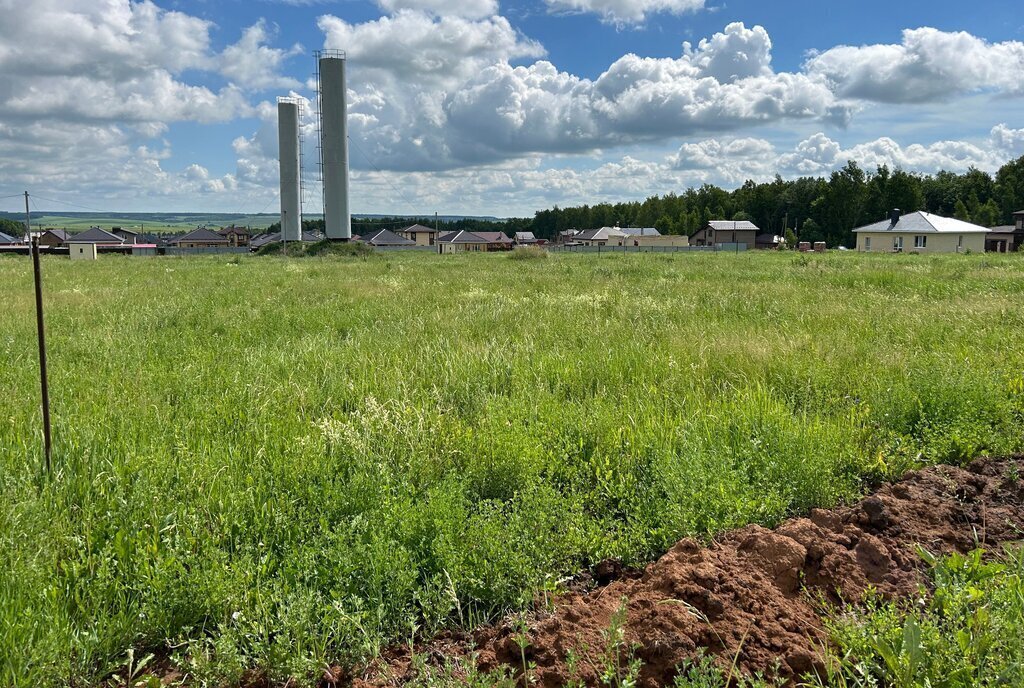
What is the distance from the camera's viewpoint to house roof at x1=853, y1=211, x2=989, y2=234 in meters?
66.7

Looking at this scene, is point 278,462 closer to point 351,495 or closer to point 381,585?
point 351,495

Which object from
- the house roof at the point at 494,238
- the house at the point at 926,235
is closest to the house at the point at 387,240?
the house roof at the point at 494,238

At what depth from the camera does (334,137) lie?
6781 cm

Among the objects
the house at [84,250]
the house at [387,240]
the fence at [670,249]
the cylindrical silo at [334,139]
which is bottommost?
the house at [84,250]

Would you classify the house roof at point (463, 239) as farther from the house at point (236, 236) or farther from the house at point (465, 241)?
the house at point (236, 236)

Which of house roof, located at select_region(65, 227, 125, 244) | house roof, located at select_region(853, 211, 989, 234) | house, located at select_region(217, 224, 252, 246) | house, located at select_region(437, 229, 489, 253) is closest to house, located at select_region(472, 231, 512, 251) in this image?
house, located at select_region(437, 229, 489, 253)

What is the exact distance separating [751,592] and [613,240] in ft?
391

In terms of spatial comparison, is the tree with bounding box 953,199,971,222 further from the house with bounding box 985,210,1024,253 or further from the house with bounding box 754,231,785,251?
the house with bounding box 754,231,785,251

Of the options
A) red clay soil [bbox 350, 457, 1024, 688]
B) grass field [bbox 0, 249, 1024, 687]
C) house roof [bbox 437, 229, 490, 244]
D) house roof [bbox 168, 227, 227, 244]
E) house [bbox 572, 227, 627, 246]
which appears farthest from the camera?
house roof [bbox 168, 227, 227, 244]

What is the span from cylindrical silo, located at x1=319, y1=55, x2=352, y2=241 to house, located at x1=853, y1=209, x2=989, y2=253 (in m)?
54.3

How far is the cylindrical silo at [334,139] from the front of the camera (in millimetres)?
67688

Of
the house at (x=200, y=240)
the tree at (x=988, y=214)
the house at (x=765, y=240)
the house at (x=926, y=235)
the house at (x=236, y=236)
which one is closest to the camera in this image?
the house at (x=926, y=235)

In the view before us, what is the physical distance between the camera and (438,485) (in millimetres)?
4320

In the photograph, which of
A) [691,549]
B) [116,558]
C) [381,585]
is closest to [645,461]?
[691,549]
